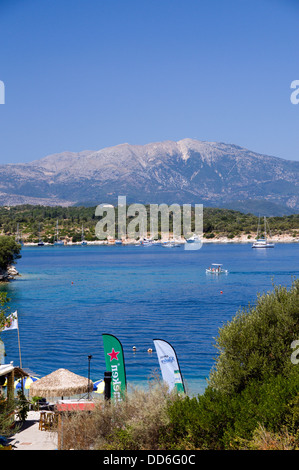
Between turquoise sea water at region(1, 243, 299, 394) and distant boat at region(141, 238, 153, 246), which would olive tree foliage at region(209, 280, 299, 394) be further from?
distant boat at region(141, 238, 153, 246)

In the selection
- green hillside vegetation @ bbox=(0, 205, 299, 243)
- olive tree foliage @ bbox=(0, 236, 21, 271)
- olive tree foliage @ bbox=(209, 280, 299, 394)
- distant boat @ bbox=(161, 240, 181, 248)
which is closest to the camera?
olive tree foliage @ bbox=(209, 280, 299, 394)

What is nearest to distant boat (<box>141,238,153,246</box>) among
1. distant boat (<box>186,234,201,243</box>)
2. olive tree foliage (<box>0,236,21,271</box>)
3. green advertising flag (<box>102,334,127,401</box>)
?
distant boat (<box>186,234,201,243</box>)

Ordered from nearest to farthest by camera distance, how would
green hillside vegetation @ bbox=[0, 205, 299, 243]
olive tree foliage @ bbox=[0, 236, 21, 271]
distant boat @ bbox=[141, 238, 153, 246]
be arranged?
olive tree foliage @ bbox=[0, 236, 21, 271]
green hillside vegetation @ bbox=[0, 205, 299, 243]
distant boat @ bbox=[141, 238, 153, 246]

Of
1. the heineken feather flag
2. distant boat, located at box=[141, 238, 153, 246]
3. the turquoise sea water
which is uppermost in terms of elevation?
the heineken feather flag

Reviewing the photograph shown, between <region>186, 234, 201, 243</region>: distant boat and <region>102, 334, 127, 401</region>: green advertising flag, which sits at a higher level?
<region>102, 334, 127, 401</region>: green advertising flag

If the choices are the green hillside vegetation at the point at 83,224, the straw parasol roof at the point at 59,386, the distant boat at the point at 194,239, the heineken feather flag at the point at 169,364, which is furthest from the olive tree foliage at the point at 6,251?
the distant boat at the point at 194,239

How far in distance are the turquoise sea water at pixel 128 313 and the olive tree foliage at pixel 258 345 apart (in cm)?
836

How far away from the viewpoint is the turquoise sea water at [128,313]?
30016mm

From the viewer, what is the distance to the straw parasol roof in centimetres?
1694

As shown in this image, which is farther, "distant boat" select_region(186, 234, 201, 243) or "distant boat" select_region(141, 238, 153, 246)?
"distant boat" select_region(141, 238, 153, 246)

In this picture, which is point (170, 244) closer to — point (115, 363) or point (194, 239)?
point (194, 239)

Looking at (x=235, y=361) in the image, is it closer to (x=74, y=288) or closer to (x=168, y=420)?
(x=168, y=420)

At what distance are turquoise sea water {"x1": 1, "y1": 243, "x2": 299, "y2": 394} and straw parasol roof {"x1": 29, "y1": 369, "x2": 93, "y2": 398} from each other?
4.82 m
